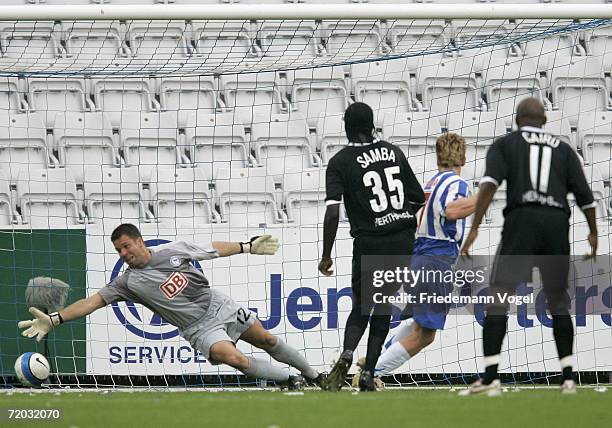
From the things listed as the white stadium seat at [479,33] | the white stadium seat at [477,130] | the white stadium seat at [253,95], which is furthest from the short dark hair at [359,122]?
the white stadium seat at [479,33]

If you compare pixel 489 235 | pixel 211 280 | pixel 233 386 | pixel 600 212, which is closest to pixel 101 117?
pixel 211 280

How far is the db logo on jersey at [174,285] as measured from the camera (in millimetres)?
8414

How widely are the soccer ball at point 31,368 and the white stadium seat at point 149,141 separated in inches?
124

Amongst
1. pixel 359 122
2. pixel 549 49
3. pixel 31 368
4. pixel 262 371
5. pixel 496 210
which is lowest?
pixel 262 371

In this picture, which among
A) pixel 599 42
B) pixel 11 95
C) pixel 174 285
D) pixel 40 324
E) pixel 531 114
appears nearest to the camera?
pixel 531 114

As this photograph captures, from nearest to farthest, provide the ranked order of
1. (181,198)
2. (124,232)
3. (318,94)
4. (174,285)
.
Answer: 1. (124,232)
2. (174,285)
3. (181,198)
4. (318,94)

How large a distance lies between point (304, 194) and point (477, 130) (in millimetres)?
1883

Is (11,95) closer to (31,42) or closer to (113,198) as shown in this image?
(31,42)

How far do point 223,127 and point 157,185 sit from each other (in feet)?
3.18

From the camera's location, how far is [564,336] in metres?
6.81

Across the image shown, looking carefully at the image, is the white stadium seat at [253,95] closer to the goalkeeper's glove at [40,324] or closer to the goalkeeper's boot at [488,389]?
the goalkeeper's glove at [40,324]

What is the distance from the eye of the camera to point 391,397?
264 inches

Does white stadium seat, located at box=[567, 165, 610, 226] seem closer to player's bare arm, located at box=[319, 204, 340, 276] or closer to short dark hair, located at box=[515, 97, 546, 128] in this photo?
player's bare arm, located at box=[319, 204, 340, 276]

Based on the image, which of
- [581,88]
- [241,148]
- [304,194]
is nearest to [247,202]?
[304,194]
